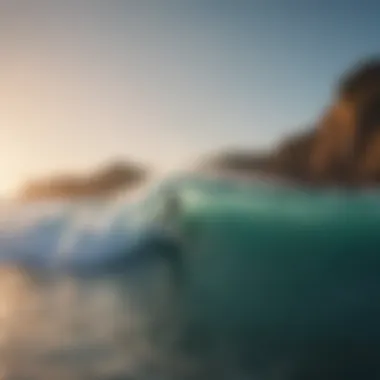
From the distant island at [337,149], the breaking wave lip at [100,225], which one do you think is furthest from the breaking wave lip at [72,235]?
the distant island at [337,149]

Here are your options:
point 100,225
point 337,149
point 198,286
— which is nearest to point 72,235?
point 100,225

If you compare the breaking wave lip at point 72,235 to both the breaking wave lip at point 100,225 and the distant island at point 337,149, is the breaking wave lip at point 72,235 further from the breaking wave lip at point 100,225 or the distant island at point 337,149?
the distant island at point 337,149

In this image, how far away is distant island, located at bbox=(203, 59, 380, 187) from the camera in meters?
1.30

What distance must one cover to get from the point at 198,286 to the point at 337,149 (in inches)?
15.0

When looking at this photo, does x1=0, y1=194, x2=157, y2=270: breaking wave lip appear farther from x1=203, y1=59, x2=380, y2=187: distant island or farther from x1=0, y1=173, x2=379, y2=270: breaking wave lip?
x1=203, y1=59, x2=380, y2=187: distant island

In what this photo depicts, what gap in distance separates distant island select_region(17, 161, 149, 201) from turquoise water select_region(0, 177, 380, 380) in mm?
32

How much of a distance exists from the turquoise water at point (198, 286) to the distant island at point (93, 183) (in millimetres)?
32

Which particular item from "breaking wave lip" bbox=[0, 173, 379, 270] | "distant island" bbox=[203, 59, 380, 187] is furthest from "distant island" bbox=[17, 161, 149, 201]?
"distant island" bbox=[203, 59, 380, 187]

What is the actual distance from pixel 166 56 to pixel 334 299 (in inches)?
23.3

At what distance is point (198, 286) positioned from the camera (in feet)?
4.23

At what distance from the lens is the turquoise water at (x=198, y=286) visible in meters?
1.24

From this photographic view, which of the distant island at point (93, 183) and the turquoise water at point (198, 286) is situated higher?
the distant island at point (93, 183)

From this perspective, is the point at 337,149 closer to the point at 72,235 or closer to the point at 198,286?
the point at 198,286

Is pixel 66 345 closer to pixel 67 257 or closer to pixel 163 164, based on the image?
pixel 67 257
